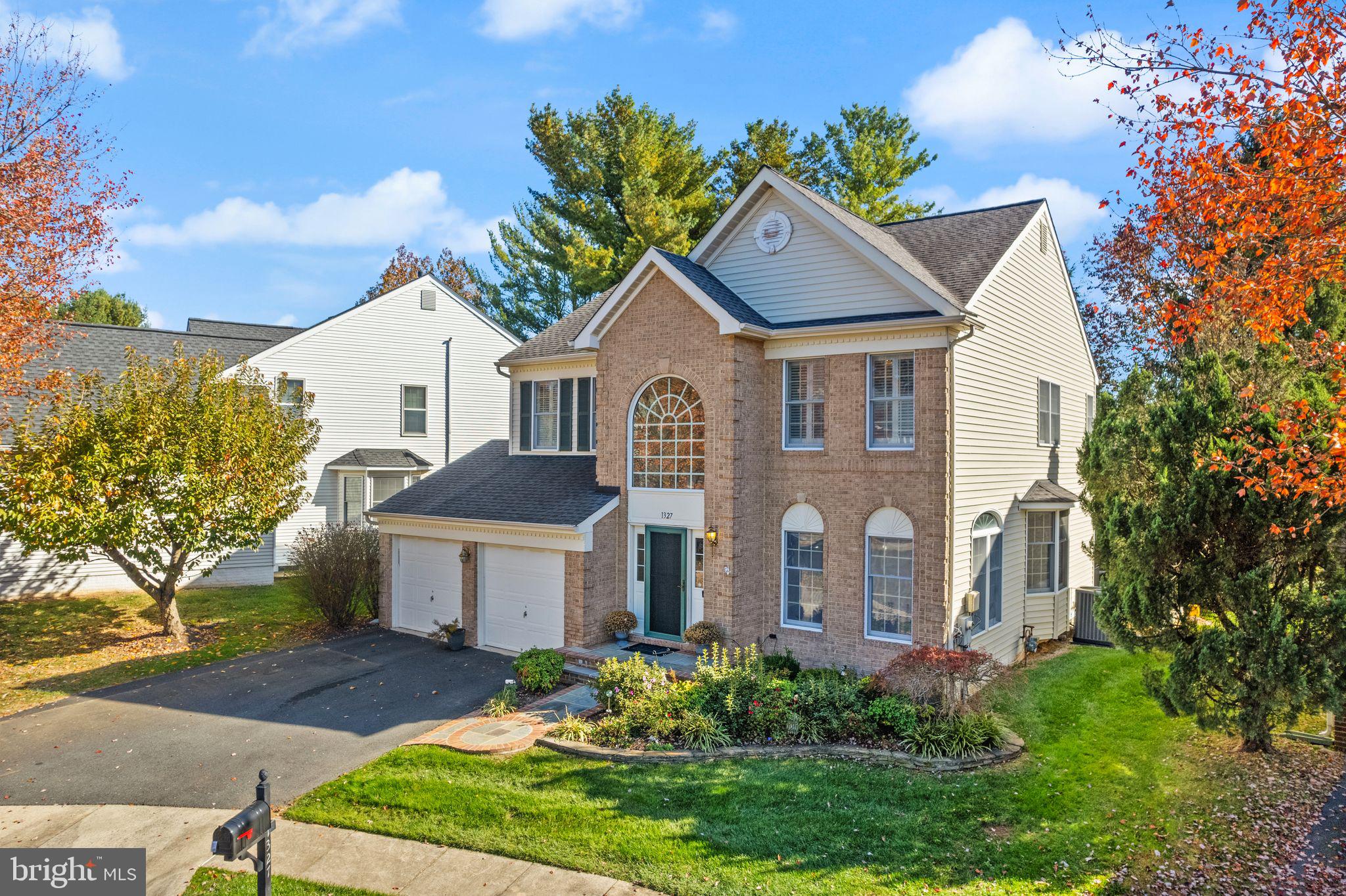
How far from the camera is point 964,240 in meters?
15.7

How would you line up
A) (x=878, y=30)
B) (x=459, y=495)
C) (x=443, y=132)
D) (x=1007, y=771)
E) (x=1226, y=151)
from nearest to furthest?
1. (x=1226, y=151)
2. (x=1007, y=771)
3. (x=878, y=30)
4. (x=443, y=132)
5. (x=459, y=495)

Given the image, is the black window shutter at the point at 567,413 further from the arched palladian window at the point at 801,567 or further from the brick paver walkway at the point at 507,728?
the brick paver walkway at the point at 507,728

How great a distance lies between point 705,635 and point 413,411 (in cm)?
1680

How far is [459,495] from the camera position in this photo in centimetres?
1745

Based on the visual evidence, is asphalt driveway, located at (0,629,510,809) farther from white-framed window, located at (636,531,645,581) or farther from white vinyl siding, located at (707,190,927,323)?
white vinyl siding, located at (707,190,927,323)

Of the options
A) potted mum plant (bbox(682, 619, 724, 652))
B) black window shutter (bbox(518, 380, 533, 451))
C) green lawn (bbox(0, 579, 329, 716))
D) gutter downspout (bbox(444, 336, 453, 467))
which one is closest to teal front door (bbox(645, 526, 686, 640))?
potted mum plant (bbox(682, 619, 724, 652))

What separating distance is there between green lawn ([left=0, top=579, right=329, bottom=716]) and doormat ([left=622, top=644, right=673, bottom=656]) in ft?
25.7

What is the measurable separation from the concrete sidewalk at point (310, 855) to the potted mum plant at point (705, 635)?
21.4 feet

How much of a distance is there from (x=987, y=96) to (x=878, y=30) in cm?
211

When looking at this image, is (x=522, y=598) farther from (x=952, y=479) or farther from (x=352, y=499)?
(x=352, y=499)

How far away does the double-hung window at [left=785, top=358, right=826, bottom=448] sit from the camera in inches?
552

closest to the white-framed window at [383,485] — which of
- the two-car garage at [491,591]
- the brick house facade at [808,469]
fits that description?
the two-car garage at [491,591]

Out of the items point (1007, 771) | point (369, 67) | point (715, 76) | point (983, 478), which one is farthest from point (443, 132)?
point (1007, 771)

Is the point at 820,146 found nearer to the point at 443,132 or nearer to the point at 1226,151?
the point at 443,132
